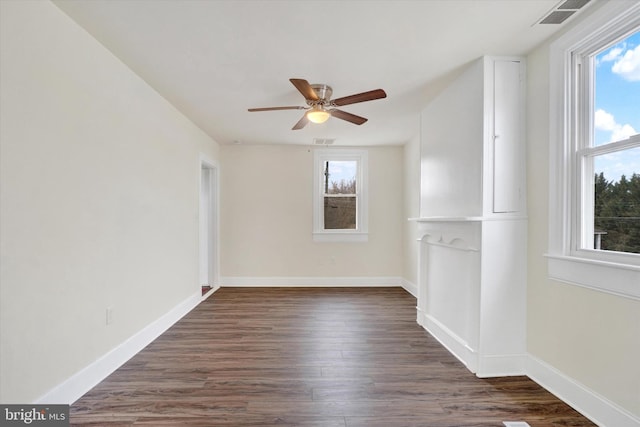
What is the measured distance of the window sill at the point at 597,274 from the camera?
1.64 metres

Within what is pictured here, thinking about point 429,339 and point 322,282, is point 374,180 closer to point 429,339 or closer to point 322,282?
point 322,282

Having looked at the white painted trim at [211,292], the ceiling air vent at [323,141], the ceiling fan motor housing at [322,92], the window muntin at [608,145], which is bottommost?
the white painted trim at [211,292]

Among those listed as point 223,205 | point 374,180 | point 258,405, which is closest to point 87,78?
point 258,405

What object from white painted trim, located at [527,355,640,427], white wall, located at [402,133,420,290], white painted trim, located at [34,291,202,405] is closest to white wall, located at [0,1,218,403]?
white painted trim, located at [34,291,202,405]

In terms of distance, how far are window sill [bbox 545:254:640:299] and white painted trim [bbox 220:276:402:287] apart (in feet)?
11.2

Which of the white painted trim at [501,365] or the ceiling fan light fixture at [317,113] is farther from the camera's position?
the ceiling fan light fixture at [317,113]

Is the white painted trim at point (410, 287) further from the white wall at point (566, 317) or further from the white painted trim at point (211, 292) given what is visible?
the white painted trim at point (211, 292)

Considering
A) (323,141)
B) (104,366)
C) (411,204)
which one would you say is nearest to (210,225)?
(323,141)

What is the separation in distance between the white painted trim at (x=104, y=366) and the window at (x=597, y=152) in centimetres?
334

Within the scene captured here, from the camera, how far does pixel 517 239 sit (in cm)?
238

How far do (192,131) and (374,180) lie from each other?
308cm

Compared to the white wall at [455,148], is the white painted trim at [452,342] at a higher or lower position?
lower

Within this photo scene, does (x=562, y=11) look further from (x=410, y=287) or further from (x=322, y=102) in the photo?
(x=410, y=287)

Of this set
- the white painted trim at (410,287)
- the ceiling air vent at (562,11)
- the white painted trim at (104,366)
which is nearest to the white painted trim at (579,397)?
the ceiling air vent at (562,11)
